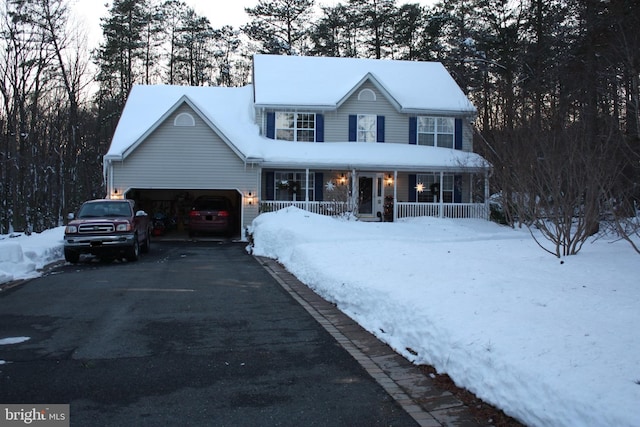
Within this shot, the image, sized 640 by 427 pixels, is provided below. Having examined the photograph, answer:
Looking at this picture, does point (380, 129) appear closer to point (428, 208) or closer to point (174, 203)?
point (428, 208)

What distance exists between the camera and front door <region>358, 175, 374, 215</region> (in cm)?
2755

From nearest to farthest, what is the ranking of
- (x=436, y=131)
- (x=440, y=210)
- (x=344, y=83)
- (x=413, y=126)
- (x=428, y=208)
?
(x=440, y=210)
(x=428, y=208)
(x=413, y=126)
(x=436, y=131)
(x=344, y=83)

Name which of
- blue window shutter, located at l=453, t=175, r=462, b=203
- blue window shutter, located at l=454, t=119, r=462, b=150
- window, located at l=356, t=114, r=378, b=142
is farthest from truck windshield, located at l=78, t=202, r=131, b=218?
blue window shutter, located at l=454, t=119, r=462, b=150

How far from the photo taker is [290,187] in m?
26.4

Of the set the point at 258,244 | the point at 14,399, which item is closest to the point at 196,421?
the point at 14,399

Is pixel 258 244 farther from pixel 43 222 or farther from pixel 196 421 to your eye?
pixel 43 222

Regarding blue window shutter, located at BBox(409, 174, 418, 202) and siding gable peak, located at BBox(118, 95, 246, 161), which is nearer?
siding gable peak, located at BBox(118, 95, 246, 161)

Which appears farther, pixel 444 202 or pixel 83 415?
pixel 444 202

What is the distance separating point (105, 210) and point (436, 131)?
17.4 m

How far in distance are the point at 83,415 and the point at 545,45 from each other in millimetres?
31156

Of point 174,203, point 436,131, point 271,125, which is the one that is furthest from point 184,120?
point 436,131

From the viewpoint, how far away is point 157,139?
953 inches

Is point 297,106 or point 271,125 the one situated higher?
point 297,106

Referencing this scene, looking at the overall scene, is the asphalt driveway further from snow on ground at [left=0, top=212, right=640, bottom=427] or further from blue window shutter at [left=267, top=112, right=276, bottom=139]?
blue window shutter at [left=267, top=112, right=276, bottom=139]
